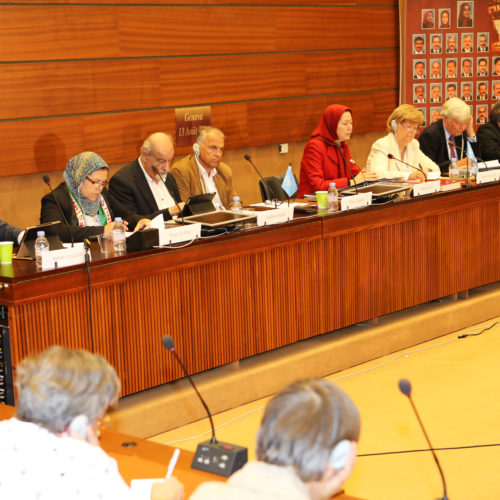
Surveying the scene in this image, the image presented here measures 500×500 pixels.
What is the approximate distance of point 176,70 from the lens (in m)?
6.46

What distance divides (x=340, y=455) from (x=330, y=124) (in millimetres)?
4335

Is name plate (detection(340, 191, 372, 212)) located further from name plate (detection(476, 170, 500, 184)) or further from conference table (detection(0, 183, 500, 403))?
name plate (detection(476, 170, 500, 184))

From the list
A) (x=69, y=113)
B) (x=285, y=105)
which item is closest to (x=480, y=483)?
(x=69, y=113)

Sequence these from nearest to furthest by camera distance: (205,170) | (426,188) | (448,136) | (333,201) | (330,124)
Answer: (333,201) < (426,188) < (205,170) < (330,124) < (448,136)

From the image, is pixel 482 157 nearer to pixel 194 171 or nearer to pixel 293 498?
pixel 194 171

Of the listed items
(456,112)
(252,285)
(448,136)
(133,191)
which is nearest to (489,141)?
(448,136)

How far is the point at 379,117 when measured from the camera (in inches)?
316

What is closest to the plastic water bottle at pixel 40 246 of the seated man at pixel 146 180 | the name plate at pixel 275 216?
the name plate at pixel 275 216

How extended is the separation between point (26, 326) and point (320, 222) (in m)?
1.68

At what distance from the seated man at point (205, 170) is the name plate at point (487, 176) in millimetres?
1538

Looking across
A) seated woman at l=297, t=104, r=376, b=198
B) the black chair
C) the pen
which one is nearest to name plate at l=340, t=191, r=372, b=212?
the black chair

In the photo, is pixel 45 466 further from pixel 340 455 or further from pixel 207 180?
pixel 207 180

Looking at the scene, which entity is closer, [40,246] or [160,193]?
[40,246]

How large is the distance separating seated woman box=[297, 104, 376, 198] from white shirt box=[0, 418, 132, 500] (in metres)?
3.93
